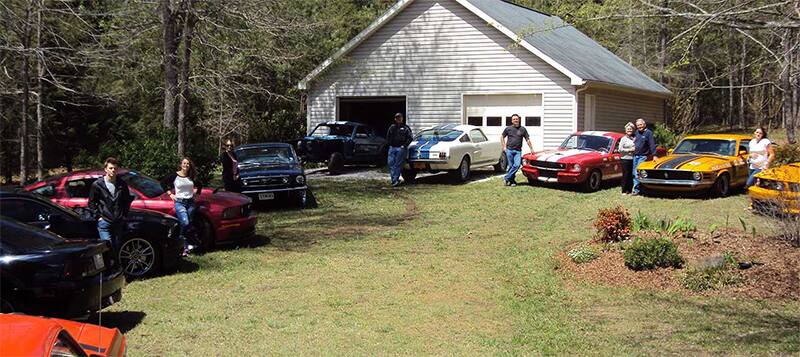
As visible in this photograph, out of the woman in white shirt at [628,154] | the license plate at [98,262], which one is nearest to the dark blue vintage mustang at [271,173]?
the woman in white shirt at [628,154]

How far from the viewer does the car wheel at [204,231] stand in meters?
11.1

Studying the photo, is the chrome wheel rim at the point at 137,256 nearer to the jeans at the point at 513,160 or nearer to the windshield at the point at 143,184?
the windshield at the point at 143,184

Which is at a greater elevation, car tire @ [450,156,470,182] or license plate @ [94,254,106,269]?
car tire @ [450,156,470,182]

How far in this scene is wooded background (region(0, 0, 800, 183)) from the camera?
8594mm

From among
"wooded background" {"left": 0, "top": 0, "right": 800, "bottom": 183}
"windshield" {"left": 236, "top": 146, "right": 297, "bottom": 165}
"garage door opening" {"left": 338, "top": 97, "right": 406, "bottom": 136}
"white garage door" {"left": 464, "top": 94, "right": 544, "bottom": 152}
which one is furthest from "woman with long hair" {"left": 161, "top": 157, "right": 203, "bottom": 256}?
"garage door opening" {"left": 338, "top": 97, "right": 406, "bottom": 136}

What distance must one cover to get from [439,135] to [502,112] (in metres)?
4.54

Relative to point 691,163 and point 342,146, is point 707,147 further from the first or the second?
point 342,146

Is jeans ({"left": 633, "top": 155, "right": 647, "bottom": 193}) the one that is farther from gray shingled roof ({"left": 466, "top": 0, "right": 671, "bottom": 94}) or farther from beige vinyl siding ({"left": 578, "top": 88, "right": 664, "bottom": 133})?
beige vinyl siding ({"left": 578, "top": 88, "right": 664, "bottom": 133})

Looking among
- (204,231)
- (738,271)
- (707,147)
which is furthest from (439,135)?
(738,271)

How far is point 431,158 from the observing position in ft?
62.3

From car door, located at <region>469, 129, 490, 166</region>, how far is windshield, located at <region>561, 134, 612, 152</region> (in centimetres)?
272

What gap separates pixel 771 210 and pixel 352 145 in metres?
14.7

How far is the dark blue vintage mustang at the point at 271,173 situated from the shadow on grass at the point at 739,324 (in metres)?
9.23

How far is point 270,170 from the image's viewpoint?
15469mm
